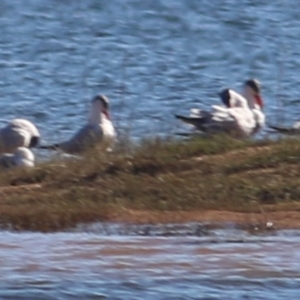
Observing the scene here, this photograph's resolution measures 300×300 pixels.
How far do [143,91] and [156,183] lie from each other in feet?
25.1

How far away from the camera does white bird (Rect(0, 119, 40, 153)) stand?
1184cm

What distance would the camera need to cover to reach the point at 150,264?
24.0ft

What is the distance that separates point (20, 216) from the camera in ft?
28.1

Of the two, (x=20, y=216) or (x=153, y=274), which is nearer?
(x=153, y=274)

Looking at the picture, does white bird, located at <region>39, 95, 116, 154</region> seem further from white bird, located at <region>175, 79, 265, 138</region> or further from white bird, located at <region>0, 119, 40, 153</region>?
white bird, located at <region>175, 79, 265, 138</region>

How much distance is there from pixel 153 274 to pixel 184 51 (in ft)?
43.0

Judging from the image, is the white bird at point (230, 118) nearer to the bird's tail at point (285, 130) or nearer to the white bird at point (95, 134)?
the bird's tail at point (285, 130)

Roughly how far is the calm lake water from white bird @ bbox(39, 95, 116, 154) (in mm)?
239

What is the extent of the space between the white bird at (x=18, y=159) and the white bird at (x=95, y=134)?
43 centimetres

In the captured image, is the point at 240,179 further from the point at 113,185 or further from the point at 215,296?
the point at 215,296

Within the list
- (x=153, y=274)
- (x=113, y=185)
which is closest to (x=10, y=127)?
(x=113, y=185)

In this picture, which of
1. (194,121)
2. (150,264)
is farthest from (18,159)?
(150,264)

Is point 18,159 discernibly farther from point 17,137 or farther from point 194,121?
point 194,121

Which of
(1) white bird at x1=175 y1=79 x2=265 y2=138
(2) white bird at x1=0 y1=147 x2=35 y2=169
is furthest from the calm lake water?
(2) white bird at x1=0 y1=147 x2=35 y2=169
